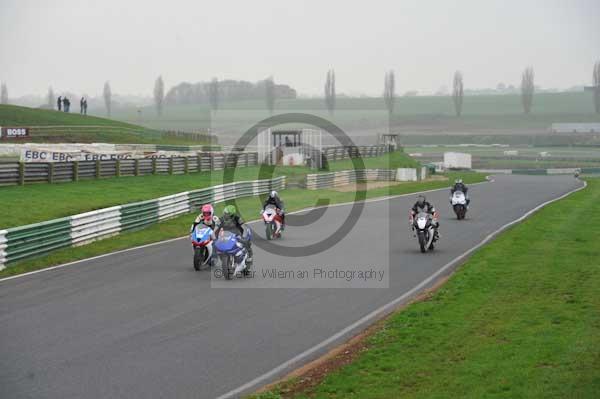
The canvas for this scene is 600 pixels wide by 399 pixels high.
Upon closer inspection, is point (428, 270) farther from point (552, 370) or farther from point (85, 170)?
point (85, 170)

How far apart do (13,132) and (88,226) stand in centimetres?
3521

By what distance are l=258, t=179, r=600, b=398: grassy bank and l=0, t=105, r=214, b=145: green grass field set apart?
151 feet

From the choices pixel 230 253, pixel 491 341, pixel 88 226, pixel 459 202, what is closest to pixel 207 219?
pixel 230 253

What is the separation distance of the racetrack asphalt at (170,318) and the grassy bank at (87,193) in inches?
233

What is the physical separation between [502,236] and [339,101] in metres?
95.1

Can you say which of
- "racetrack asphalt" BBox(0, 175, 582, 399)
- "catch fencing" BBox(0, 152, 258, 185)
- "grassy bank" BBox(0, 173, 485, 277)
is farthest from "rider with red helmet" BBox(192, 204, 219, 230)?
"catch fencing" BBox(0, 152, 258, 185)

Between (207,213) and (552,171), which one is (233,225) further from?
(552,171)

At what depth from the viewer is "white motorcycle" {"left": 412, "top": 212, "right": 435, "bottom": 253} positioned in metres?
22.0

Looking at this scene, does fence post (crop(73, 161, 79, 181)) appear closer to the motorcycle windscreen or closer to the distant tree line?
the motorcycle windscreen

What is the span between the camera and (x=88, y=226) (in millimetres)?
23688

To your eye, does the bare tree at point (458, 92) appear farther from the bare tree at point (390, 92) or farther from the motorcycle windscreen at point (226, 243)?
the motorcycle windscreen at point (226, 243)

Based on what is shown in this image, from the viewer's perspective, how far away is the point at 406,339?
11773 mm

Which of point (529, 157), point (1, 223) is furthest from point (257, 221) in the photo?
point (529, 157)

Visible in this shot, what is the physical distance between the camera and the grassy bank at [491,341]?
30.0ft
